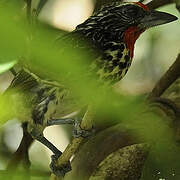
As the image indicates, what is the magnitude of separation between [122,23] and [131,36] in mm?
78

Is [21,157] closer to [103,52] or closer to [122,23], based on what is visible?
[103,52]

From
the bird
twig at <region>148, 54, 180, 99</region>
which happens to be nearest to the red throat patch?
the bird

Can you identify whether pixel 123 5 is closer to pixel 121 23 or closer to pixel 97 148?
pixel 121 23

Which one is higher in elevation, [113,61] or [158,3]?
[158,3]

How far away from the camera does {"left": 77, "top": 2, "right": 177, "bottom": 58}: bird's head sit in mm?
1965

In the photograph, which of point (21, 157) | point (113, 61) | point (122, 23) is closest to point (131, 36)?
point (122, 23)

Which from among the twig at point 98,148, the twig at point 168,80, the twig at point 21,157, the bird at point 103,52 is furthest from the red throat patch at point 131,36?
the twig at point 21,157

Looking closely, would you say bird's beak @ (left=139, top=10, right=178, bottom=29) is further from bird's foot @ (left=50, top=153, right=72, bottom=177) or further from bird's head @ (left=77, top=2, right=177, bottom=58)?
bird's foot @ (left=50, top=153, right=72, bottom=177)

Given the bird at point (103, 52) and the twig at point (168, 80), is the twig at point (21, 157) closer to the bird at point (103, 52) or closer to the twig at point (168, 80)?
the bird at point (103, 52)

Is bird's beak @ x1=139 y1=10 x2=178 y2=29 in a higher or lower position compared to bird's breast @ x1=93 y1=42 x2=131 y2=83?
higher

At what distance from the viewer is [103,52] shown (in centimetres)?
187

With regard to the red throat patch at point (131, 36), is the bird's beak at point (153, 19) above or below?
above

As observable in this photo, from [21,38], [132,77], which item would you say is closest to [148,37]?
[132,77]

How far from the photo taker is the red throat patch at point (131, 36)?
199cm
